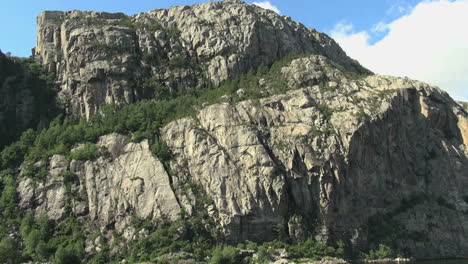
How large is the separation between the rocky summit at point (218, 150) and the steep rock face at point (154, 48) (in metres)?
0.42

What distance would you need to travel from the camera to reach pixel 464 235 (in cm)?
11119

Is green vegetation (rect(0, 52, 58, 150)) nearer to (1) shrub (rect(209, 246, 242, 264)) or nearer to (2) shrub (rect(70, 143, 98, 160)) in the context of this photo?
(2) shrub (rect(70, 143, 98, 160))

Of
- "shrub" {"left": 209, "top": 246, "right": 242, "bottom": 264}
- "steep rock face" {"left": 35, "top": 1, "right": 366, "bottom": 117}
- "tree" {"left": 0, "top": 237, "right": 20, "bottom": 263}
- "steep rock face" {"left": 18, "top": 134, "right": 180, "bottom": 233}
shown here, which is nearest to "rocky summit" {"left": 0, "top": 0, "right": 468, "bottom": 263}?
"steep rock face" {"left": 18, "top": 134, "right": 180, "bottom": 233}

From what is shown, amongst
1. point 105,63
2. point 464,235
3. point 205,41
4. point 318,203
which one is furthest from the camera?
point 205,41

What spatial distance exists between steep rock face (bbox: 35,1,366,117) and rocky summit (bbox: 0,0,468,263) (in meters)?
0.42

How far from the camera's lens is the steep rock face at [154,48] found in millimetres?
127188

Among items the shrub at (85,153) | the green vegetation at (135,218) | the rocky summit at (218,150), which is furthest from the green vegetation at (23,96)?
the shrub at (85,153)

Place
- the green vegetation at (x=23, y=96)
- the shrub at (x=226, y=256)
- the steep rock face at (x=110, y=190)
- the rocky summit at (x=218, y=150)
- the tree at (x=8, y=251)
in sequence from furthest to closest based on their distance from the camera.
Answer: the green vegetation at (x=23, y=96) → the steep rock face at (x=110, y=190) → the rocky summit at (x=218, y=150) → the tree at (x=8, y=251) → the shrub at (x=226, y=256)

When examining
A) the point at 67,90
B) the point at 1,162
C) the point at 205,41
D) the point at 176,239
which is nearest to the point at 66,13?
the point at 67,90

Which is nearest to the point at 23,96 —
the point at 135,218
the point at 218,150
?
the point at 135,218

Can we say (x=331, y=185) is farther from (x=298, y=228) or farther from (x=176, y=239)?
(x=176, y=239)

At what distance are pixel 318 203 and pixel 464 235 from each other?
38.9 meters

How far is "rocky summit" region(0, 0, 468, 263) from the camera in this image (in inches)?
3755

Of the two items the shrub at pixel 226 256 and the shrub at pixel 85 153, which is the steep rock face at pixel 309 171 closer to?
the shrub at pixel 85 153
